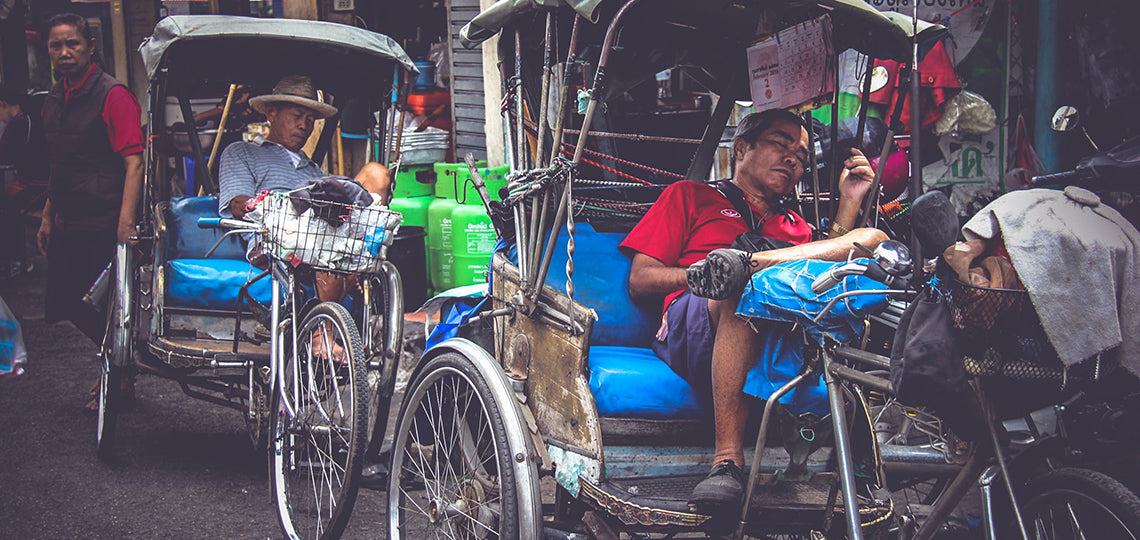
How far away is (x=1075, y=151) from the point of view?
5.50m

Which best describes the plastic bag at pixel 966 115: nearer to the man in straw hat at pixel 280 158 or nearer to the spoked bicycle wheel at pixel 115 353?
the man in straw hat at pixel 280 158

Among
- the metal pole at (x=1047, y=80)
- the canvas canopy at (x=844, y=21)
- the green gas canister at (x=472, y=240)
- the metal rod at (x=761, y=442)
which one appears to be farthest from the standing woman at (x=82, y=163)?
the metal pole at (x=1047, y=80)

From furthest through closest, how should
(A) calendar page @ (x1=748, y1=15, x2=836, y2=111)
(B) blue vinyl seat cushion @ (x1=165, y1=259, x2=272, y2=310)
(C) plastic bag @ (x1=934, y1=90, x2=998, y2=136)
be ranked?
(C) plastic bag @ (x1=934, y1=90, x2=998, y2=136)
(B) blue vinyl seat cushion @ (x1=165, y1=259, x2=272, y2=310)
(A) calendar page @ (x1=748, y1=15, x2=836, y2=111)

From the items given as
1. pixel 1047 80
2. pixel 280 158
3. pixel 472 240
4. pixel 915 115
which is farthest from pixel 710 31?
pixel 472 240

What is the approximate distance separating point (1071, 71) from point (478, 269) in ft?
14.1

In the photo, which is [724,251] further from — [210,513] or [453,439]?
[210,513]

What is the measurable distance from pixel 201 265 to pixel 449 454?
91.5 inches

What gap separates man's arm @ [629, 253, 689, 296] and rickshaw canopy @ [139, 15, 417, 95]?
7.82 feet

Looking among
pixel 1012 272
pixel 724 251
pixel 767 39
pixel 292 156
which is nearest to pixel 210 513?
pixel 292 156

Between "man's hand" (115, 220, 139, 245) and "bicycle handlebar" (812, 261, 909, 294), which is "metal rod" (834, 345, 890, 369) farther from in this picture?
"man's hand" (115, 220, 139, 245)

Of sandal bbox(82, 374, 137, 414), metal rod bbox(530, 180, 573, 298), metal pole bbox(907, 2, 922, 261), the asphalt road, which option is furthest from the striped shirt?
metal pole bbox(907, 2, 922, 261)

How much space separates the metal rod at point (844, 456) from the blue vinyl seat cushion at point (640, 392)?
524mm

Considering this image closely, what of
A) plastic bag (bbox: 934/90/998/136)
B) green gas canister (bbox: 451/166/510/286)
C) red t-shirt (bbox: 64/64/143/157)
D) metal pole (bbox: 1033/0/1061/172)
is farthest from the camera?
green gas canister (bbox: 451/166/510/286)

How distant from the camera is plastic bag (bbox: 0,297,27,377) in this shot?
3.47 meters
